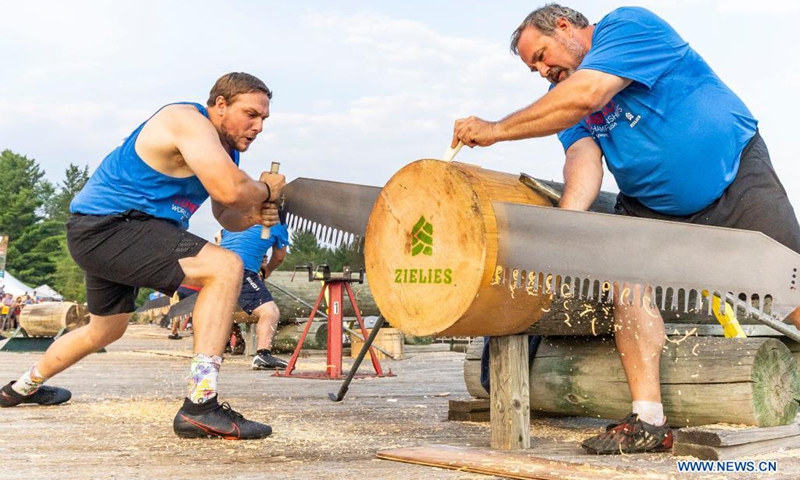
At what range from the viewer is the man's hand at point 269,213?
459 cm

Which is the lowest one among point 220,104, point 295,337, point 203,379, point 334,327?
Result: point 203,379

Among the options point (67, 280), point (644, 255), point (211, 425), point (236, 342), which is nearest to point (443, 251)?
point (644, 255)

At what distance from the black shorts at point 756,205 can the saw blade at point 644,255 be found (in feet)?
1.34

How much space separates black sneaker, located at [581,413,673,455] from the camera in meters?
3.34

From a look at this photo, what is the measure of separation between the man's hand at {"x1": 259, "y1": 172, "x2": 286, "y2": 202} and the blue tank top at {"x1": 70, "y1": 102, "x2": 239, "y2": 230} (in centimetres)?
43

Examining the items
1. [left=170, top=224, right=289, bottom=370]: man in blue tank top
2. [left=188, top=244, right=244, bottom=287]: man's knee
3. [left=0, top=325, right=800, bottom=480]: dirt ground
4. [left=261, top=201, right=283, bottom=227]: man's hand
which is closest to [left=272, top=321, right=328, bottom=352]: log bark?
[left=170, top=224, right=289, bottom=370]: man in blue tank top

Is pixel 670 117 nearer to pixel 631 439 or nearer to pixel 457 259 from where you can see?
pixel 457 259

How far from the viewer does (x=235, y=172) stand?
3.93 m

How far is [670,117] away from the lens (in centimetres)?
345

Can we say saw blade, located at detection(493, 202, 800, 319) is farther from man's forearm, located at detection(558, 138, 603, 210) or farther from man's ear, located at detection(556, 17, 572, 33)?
man's ear, located at detection(556, 17, 572, 33)

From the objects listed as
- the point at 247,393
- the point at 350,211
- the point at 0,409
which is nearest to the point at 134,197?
the point at 350,211

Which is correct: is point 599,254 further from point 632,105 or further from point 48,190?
point 48,190

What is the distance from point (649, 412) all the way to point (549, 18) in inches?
68.2

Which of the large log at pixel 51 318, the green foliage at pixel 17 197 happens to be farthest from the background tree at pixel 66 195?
the large log at pixel 51 318
